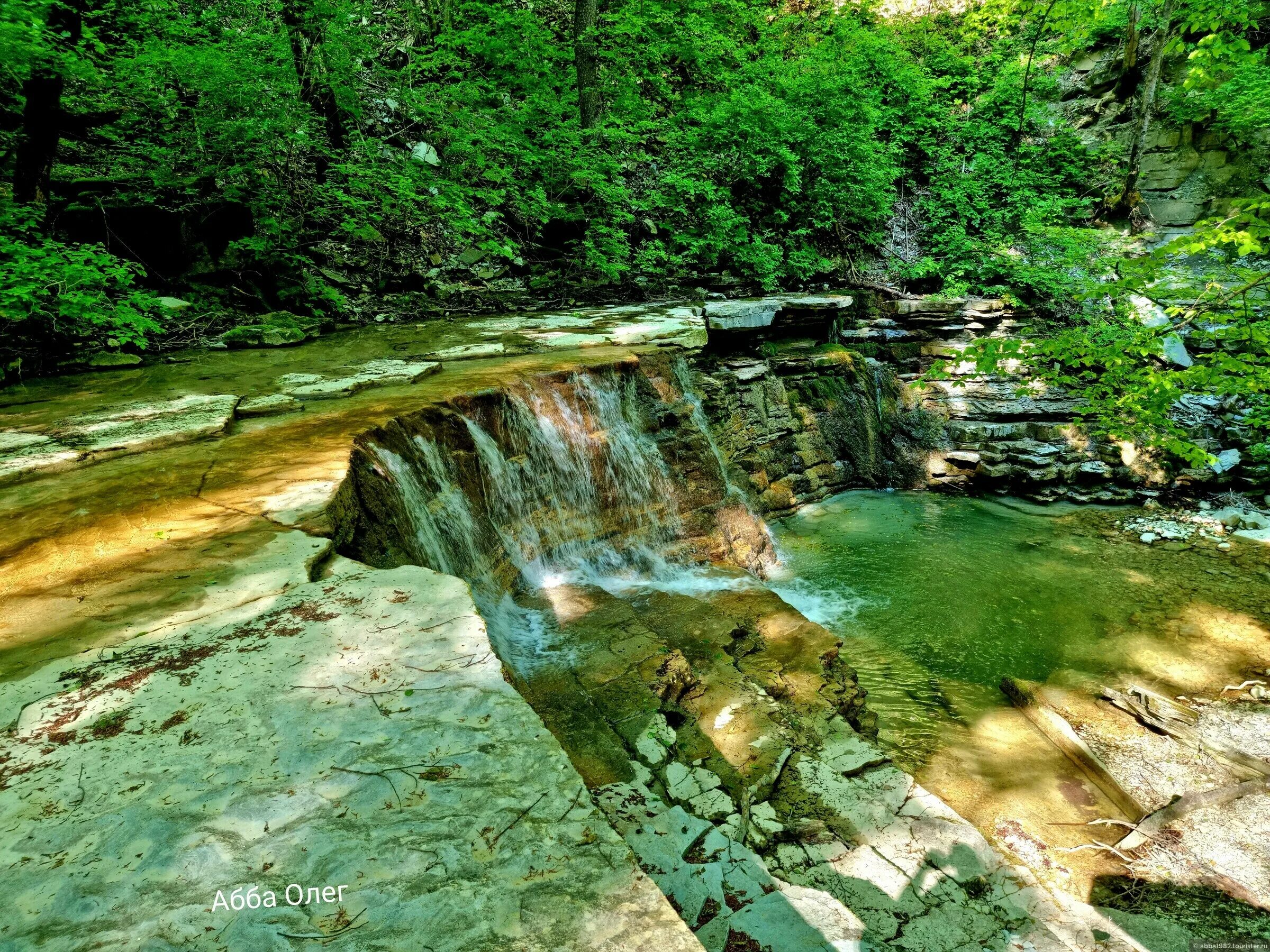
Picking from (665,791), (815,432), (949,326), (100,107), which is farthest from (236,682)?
(949,326)

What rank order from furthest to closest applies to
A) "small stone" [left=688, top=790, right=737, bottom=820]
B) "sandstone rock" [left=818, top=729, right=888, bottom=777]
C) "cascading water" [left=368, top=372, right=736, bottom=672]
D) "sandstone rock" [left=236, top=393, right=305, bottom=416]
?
"sandstone rock" [left=236, top=393, right=305, bottom=416] → "cascading water" [left=368, top=372, right=736, bottom=672] → "sandstone rock" [left=818, top=729, right=888, bottom=777] → "small stone" [left=688, top=790, right=737, bottom=820]

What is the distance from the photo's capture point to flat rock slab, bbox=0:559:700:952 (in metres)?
1.10

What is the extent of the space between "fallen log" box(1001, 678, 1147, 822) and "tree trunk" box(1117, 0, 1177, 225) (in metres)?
12.3

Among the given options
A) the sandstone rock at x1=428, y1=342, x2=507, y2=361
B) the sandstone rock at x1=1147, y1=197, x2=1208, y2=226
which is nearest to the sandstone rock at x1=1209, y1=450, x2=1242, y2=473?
the sandstone rock at x1=1147, y1=197, x2=1208, y2=226

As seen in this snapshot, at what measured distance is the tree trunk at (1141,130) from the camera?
37.9 feet

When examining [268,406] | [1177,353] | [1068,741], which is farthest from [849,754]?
[1177,353]

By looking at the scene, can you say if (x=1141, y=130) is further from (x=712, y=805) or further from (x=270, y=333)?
(x=270, y=333)

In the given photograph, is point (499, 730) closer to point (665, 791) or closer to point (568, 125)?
point (665, 791)

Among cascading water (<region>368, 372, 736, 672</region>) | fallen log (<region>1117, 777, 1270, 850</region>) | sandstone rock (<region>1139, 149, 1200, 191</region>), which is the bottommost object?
fallen log (<region>1117, 777, 1270, 850</region>)

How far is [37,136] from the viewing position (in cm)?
550

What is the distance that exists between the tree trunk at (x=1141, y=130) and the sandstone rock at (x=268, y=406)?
1531 cm

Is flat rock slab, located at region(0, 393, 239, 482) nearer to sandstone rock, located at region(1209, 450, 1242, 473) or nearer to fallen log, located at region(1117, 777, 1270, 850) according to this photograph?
fallen log, located at region(1117, 777, 1270, 850)

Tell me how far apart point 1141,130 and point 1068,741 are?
1361 cm

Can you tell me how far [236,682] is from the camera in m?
1.72
